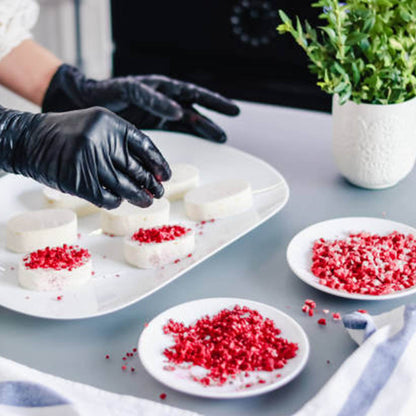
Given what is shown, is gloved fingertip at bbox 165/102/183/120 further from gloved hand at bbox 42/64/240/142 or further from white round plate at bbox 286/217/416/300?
white round plate at bbox 286/217/416/300

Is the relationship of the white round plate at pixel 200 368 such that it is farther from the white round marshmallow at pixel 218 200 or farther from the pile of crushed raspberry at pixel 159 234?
the white round marshmallow at pixel 218 200

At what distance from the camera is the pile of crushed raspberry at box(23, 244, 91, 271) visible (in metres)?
1.13

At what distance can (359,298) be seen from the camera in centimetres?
105

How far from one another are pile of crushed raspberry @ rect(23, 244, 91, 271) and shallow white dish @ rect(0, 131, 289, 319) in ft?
0.14

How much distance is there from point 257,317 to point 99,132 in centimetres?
39

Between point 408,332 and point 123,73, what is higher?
point 408,332

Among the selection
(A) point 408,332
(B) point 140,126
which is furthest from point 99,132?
(B) point 140,126

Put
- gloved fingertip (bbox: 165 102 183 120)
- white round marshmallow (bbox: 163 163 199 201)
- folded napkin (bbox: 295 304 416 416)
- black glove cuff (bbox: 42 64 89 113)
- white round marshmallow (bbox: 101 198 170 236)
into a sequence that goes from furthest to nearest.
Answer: black glove cuff (bbox: 42 64 89 113)
gloved fingertip (bbox: 165 102 183 120)
white round marshmallow (bbox: 163 163 199 201)
white round marshmallow (bbox: 101 198 170 236)
folded napkin (bbox: 295 304 416 416)

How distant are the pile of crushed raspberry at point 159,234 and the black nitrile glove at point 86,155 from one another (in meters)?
0.08

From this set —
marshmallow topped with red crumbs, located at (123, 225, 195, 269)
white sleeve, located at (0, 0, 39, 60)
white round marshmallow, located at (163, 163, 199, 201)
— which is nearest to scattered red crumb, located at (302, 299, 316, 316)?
marshmallow topped with red crumbs, located at (123, 225, 195, 269)

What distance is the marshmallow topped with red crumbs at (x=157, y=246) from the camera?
121 cm

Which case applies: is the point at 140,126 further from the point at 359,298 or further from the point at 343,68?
the point at 359,298

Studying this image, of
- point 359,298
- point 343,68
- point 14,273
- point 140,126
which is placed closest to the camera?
point 359,298

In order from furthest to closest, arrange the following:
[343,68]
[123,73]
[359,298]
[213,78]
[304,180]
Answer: [123,73]
[213,78]
[304,180]
[343,68]
[359,298]
